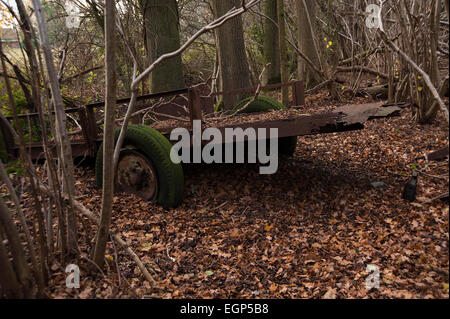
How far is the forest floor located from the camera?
253cm

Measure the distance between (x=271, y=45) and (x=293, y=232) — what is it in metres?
9.64

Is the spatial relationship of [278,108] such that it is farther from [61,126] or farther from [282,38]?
[61,126]

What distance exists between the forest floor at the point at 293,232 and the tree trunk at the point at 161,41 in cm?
300

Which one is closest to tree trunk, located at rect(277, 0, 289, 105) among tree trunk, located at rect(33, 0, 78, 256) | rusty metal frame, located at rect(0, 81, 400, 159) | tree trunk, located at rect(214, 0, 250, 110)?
tree trunk, located at rect(214, 0, 250, 110)

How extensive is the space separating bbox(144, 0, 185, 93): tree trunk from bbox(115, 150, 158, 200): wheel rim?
3.35m

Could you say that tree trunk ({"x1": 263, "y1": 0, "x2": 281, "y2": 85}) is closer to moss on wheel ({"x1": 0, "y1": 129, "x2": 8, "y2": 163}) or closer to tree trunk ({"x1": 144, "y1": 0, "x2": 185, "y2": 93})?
tree trunk ({"x1": 144, "y1": 0, "x2": 185, "y2": 93})

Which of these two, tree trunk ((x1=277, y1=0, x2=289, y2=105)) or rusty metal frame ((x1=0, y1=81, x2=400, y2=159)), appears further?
tree trunk ((x1=277, y1=0, x2=289, y2=105))

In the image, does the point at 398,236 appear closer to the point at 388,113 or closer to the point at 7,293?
the point at 388,113

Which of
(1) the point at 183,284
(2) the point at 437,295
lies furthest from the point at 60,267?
(2) the point at 437,295

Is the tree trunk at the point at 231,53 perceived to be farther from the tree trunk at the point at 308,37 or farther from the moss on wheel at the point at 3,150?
the moss on wheel at the point at 3,150

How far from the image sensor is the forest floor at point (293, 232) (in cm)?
253

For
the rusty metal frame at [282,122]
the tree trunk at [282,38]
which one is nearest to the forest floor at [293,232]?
the rusty metal frame at [282,122]

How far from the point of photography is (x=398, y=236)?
2.95m

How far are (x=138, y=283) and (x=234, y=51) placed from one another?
609cm
